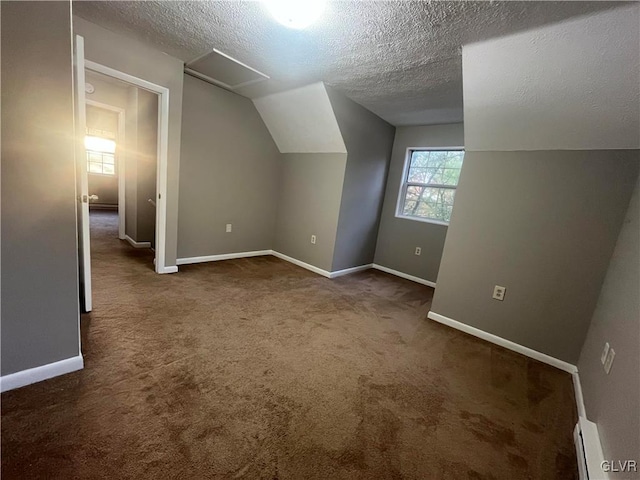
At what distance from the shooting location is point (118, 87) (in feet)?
13.5

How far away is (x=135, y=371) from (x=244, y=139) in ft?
10.3

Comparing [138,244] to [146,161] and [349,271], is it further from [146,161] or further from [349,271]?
[349,271]

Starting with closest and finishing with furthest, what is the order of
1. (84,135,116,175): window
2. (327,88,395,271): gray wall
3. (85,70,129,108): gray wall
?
(327,88,395,271): gray wall → (85,70,129,108): gray wall → (84,135,116,175): window

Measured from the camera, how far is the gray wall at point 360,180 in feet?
11.4

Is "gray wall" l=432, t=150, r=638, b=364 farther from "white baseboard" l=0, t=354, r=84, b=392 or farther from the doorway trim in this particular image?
the doorway trim

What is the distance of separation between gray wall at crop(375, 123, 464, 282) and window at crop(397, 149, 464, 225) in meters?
0.12

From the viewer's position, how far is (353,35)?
1941 millimetres

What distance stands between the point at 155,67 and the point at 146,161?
1505 mm

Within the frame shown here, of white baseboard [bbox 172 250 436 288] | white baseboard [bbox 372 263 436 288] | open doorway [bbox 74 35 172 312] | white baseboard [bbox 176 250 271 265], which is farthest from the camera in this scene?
white baseboard [bbox 372 263 436 288]

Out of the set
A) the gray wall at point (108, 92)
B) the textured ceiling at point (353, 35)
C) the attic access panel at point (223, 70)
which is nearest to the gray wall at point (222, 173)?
the attic access panel at point (223, 70)

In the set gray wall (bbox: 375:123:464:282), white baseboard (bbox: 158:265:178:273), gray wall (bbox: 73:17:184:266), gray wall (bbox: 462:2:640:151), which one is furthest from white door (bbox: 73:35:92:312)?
gray wall (bbox: 375:123:464:282)

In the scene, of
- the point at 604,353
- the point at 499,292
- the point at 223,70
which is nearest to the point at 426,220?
the point at 499,292

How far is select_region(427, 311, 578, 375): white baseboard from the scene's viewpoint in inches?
88.2

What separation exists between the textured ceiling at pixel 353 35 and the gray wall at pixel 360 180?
1.61 ft
